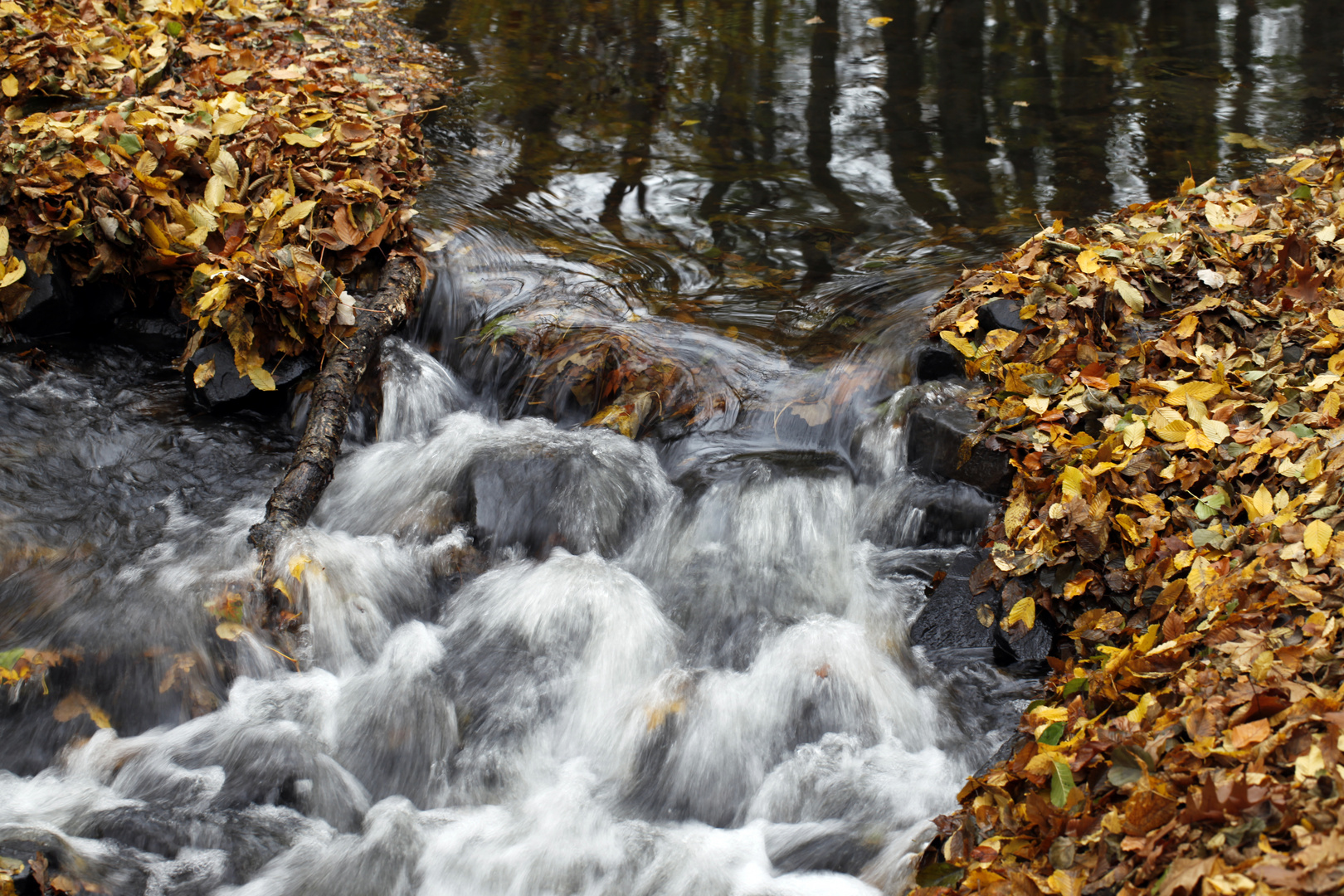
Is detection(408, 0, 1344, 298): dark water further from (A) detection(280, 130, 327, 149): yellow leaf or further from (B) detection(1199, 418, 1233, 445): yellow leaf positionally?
(B) detection(1199, 418, 1233, 445): yellow leaf

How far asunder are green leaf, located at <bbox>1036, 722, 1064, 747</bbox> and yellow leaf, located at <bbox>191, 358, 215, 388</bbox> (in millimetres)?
4122

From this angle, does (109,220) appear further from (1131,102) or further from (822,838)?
(1131,102)

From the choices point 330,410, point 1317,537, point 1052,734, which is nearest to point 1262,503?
point 1317,537

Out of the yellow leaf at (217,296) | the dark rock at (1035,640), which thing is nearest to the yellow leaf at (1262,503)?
the dark rock at (1035,640)

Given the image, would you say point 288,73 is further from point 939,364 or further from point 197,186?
point 939,364

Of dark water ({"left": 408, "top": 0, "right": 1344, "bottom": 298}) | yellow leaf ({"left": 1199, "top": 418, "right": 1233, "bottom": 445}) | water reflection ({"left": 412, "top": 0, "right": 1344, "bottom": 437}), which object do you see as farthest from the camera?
dark water ({"left": 408, "top": 0, "right": 1344, "bottom": 298})

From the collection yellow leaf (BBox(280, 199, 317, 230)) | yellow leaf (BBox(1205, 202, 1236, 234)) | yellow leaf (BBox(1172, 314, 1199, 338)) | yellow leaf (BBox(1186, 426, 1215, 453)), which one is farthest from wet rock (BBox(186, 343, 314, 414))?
yellow leaf (BBox(1205, 202, 1236, 234))

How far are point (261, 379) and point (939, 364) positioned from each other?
342 centimetres

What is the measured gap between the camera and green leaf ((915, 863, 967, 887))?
8.77 ft

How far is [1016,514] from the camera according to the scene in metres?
3.84

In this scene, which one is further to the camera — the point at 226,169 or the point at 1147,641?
the point at 226,169

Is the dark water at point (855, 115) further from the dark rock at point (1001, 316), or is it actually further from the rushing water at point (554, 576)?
the dark rock at point (1001, 316)

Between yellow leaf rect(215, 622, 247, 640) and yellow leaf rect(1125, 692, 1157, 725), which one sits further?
yellow leaf rect(215, 622, 247, 640)

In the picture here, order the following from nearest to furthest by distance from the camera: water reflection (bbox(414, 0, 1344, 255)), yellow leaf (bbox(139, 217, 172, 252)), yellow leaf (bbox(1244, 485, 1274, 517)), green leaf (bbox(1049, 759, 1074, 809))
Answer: green leaf (bbox(1049, 759, 1074, 809)) → yellow leaf (bbox(1244, 485, 1274, 517)) → yellow leaf (bbox(139, 217, 172, 252)) → water reflection (bbox(414, 0, 1344, 255))
